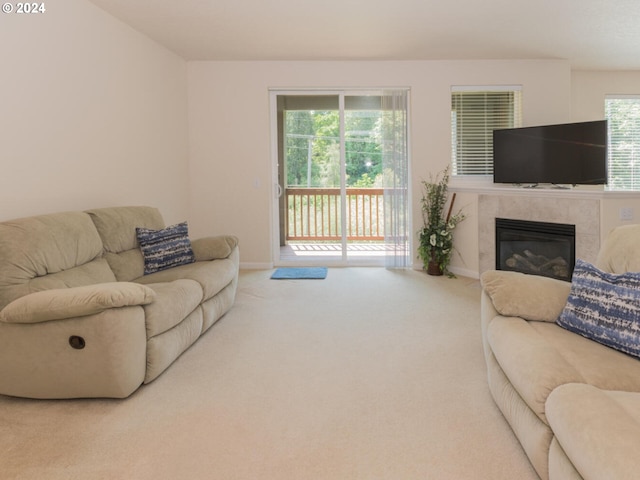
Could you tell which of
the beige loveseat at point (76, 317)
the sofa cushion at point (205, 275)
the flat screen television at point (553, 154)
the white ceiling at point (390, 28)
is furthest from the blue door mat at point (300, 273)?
the white ceiling at point (390, 28)

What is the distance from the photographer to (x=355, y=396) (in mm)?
2492

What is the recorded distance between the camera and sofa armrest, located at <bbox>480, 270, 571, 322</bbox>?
2.28 metres

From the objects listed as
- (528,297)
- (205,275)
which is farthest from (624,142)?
(205,275)

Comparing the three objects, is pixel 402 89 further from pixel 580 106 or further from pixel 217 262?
pixel 217 262

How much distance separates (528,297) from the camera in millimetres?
2305

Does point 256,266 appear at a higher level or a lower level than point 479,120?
lower

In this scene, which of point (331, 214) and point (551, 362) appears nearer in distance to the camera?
point (551, 362)

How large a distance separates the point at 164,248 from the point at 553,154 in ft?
13.3

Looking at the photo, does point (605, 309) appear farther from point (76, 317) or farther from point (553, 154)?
point (553, 154)

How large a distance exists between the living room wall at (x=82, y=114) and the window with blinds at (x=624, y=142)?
583cm

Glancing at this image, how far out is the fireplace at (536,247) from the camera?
14.7ft

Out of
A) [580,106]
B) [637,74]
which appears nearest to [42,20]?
[580,106]

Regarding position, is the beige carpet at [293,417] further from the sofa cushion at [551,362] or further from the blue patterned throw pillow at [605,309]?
the blue patterned throw pillow at [605,309]

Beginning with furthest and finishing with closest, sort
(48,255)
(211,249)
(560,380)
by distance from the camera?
(211,249)
(48,255)
(560,380)
